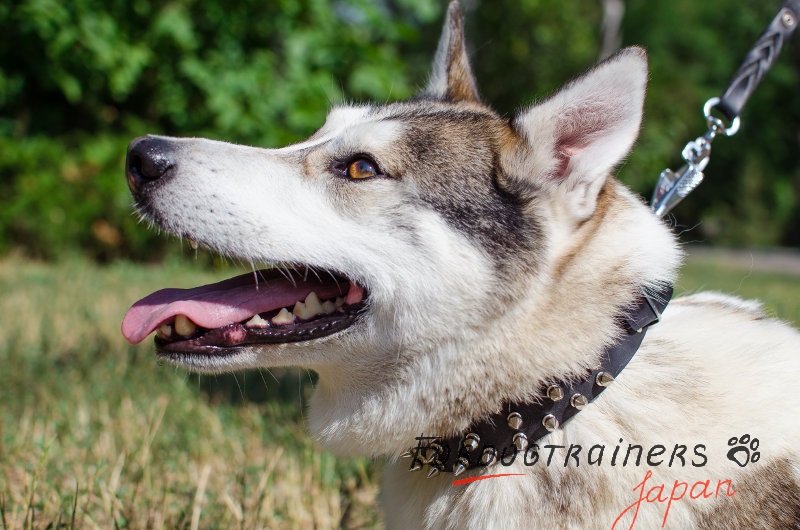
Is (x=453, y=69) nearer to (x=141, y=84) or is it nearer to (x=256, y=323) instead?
(x=256, y=323)

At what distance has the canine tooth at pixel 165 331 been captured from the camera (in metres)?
2.26

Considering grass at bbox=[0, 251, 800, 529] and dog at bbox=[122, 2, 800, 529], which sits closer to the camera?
dog at bbox=[122, 2, 800, 529]

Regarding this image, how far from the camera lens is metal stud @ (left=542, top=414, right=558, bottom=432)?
6.57 ft

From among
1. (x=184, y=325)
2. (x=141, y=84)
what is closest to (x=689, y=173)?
(x=184, y=325)

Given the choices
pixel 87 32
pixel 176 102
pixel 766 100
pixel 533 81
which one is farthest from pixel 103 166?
pixel 766 100

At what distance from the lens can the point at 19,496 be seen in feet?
8.70

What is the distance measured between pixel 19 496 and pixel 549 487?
6.64 feet

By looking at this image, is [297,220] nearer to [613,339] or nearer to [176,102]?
[613,339]

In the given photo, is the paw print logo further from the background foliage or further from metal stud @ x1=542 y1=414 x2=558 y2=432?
the background foliage

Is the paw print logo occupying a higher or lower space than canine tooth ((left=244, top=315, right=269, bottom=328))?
lower

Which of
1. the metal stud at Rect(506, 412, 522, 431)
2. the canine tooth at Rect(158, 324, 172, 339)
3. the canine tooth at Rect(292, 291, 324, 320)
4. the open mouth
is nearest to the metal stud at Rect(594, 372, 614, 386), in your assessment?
the metal stud at Rect(506, 412, 522, 431)

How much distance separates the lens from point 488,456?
2.02 meters

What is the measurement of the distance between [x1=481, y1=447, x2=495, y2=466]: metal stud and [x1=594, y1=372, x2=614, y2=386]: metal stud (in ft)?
1.22

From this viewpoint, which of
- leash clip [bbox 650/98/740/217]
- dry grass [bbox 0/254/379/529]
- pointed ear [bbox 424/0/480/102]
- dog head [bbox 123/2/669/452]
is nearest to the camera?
dog head [bbox 123/2/669/452]
